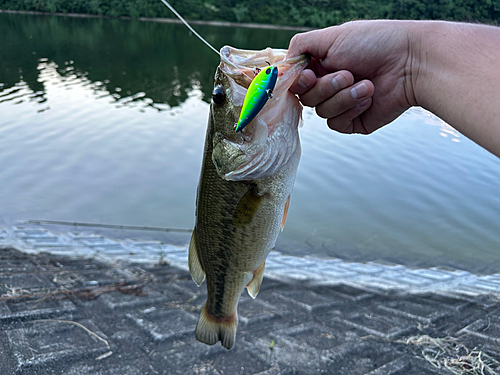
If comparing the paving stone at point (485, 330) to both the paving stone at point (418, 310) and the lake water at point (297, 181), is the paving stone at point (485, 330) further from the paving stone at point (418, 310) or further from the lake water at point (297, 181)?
the lake water at point (297, 181)

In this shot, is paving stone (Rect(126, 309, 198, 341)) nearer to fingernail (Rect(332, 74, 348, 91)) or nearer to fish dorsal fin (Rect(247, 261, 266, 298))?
fish dorsal fin (Rect(247, 261, 266, 298))

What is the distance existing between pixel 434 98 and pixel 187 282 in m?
3.45

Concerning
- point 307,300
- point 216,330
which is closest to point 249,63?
point 216,330

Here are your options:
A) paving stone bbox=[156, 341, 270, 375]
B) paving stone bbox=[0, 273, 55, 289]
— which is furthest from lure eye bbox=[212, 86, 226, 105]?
paving stone bbox=[0, 273, 55, 289]

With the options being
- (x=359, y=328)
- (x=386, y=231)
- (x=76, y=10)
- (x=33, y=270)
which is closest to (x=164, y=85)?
(x=386, y=231)

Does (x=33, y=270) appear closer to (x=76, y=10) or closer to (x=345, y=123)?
(x=345, y=123)

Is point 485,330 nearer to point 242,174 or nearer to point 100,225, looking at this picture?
point 242,174

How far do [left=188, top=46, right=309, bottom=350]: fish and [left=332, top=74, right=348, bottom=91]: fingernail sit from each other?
0.17 meters

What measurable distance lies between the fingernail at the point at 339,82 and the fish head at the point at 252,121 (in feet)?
0.58

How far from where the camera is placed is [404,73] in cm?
217

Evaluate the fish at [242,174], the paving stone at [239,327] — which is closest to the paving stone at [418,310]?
the paving stone at [239,327]

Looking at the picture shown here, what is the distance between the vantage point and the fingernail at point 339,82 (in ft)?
6.69

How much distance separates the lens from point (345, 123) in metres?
2.46

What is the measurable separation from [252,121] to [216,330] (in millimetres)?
1341
